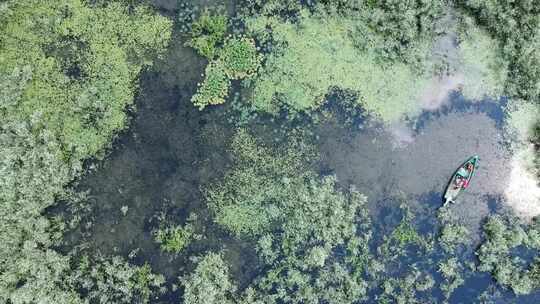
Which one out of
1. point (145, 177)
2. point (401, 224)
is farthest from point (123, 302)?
point (401, 224)

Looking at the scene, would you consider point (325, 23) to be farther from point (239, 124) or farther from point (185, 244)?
point (185, 244)

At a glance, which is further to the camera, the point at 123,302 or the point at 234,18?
the point at 234,18

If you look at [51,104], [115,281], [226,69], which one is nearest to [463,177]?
[226,69]

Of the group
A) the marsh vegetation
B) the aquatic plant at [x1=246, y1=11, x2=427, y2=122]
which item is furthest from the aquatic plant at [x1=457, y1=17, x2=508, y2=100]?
the aquatic plant at [x1=246, y1=11, x2=427, y2=122]

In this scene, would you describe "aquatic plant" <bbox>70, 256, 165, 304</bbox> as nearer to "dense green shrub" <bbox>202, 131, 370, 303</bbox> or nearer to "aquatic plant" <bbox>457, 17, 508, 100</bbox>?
"dense green shrub" <bbox>202, 131, 370, 303</bbox>

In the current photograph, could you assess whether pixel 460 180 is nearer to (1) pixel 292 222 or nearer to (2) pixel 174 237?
(1) pixel 292 222

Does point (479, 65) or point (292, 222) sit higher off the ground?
point (479, 65)
